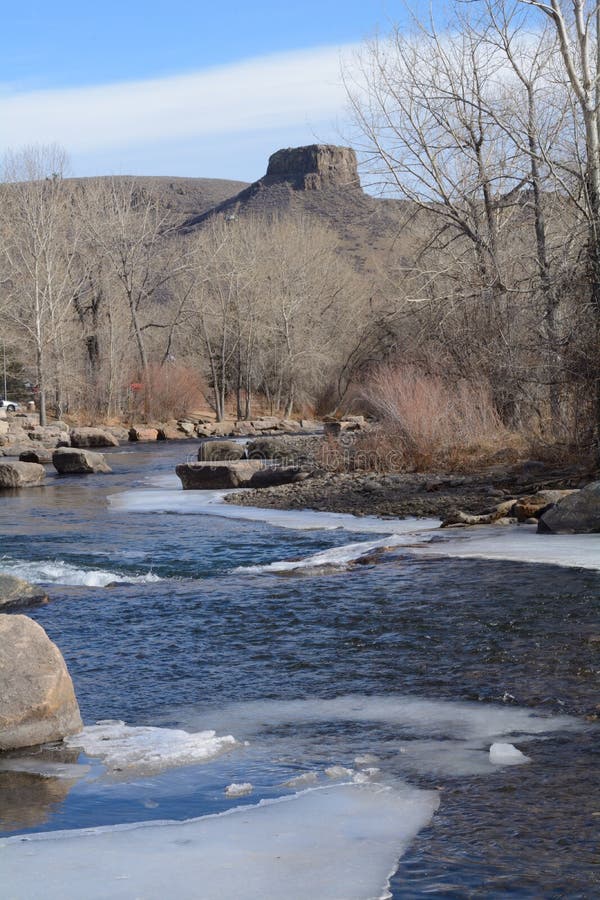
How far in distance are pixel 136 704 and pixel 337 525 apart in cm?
726

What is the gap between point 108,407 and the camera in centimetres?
4272

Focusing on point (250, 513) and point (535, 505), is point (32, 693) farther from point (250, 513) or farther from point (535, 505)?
point (250, 513)

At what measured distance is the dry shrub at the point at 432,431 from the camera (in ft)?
57.3

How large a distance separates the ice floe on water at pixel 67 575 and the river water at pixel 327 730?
3 cm

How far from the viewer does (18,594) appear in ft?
28.8

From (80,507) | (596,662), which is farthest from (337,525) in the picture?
(596,662)

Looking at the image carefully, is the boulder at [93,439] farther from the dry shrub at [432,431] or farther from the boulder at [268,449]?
the dry shrub at [432,431]

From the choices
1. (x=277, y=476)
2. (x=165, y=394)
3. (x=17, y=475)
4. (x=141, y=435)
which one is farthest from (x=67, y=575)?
(x=165, y=394)

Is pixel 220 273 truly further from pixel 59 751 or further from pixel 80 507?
pixel 59 751

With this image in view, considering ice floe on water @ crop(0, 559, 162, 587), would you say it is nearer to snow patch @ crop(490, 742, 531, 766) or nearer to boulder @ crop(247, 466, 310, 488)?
snow patch @ crop(490, 742, 531, 766)

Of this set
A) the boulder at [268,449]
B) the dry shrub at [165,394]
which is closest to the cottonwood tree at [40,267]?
the dry shrub at [165,394]

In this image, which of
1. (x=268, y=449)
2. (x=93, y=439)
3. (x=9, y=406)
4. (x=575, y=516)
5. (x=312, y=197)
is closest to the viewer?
(x=575, y=516)

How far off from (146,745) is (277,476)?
516 inches

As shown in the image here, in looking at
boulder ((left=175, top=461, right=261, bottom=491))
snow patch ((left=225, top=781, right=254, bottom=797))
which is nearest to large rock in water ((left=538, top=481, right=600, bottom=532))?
snow patch ((left=225, top=781, right=254, bottom=797))
